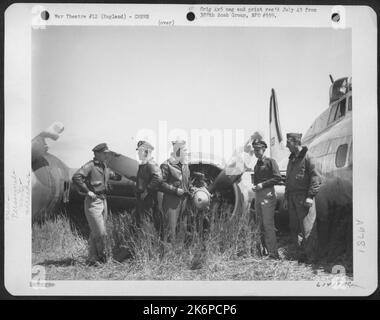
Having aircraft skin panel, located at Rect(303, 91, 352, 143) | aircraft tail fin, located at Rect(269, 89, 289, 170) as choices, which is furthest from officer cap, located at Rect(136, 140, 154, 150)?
aircraft skin panel, located at Rect(303, 91, 352, 143)

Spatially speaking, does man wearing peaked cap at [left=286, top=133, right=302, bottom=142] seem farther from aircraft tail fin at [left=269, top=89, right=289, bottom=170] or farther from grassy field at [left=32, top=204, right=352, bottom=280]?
grassy field at [left=32, top=204, right=352, bottom=280]

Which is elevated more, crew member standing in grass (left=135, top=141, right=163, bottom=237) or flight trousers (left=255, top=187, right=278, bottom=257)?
crew member standing in grass (left=135, top=141, right=163, bottom=237)

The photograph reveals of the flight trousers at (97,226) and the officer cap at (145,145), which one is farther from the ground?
the officer cap at (145,145)

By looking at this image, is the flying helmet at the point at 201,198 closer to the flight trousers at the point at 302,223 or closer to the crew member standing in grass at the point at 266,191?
the crew member standing in grass at the point at 266,191

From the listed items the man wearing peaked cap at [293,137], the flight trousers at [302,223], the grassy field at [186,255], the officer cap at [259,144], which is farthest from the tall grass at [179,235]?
the man wearing peaked cap at [293,137]

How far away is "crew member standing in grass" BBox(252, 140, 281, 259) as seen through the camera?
405cm

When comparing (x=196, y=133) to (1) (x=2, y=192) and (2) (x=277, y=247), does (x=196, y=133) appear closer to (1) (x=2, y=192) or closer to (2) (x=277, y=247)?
(2) (x=277, y=247)

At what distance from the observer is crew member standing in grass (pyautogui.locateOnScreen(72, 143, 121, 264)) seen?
404cm

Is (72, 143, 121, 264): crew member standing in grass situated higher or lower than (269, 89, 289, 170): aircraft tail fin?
lower

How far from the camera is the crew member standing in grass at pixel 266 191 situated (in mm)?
4051

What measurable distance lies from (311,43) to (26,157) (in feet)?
6.86

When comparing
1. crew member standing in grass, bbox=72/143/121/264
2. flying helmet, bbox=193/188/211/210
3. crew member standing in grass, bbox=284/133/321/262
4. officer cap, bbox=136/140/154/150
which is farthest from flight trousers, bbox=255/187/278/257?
crew member standing in grass, bbox=72/143/121/264

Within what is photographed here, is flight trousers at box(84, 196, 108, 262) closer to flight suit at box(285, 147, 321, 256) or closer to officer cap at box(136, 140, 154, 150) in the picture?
officer cap at box(136, 140, 154, 150)

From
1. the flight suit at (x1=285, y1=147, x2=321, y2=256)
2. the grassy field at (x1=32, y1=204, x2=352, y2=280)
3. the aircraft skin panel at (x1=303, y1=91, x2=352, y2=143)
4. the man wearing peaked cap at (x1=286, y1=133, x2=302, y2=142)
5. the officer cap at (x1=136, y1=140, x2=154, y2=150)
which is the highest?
the aircraft skin panel at (x1=303, y1=91, x2=352, y2=143)
